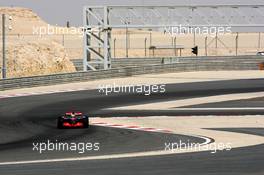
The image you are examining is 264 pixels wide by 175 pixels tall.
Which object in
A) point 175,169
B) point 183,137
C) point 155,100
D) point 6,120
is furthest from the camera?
point 155,100

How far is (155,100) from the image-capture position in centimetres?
3991

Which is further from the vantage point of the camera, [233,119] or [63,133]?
[233,119]

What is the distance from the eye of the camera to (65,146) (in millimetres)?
22266

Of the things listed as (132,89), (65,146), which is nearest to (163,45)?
(132,89)

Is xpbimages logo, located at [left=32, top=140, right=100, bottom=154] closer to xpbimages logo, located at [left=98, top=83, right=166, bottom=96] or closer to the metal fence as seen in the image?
xpbimages logo, located at [left=98, top=83, right=166, bottom=96]

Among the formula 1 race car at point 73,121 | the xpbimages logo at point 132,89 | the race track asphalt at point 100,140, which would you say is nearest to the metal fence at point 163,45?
the xpbimages logo at point 132,89

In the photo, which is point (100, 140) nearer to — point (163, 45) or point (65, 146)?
point (65, 146)

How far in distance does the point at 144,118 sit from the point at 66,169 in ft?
47.8

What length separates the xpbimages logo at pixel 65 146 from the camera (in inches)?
846

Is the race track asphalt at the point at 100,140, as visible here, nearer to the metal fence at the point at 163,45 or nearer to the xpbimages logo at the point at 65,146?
the xpbimages logo at the point at 65,146

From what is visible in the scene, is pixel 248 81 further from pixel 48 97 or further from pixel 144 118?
pixel 144 118

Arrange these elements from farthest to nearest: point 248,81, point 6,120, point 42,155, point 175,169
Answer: point 248,81
point 6,120
point 42,155
point 175,169

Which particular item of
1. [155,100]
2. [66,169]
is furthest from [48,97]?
[66,169]

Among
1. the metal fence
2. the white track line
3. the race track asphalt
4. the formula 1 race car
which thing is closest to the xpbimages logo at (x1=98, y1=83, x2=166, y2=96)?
the race track asphalt
